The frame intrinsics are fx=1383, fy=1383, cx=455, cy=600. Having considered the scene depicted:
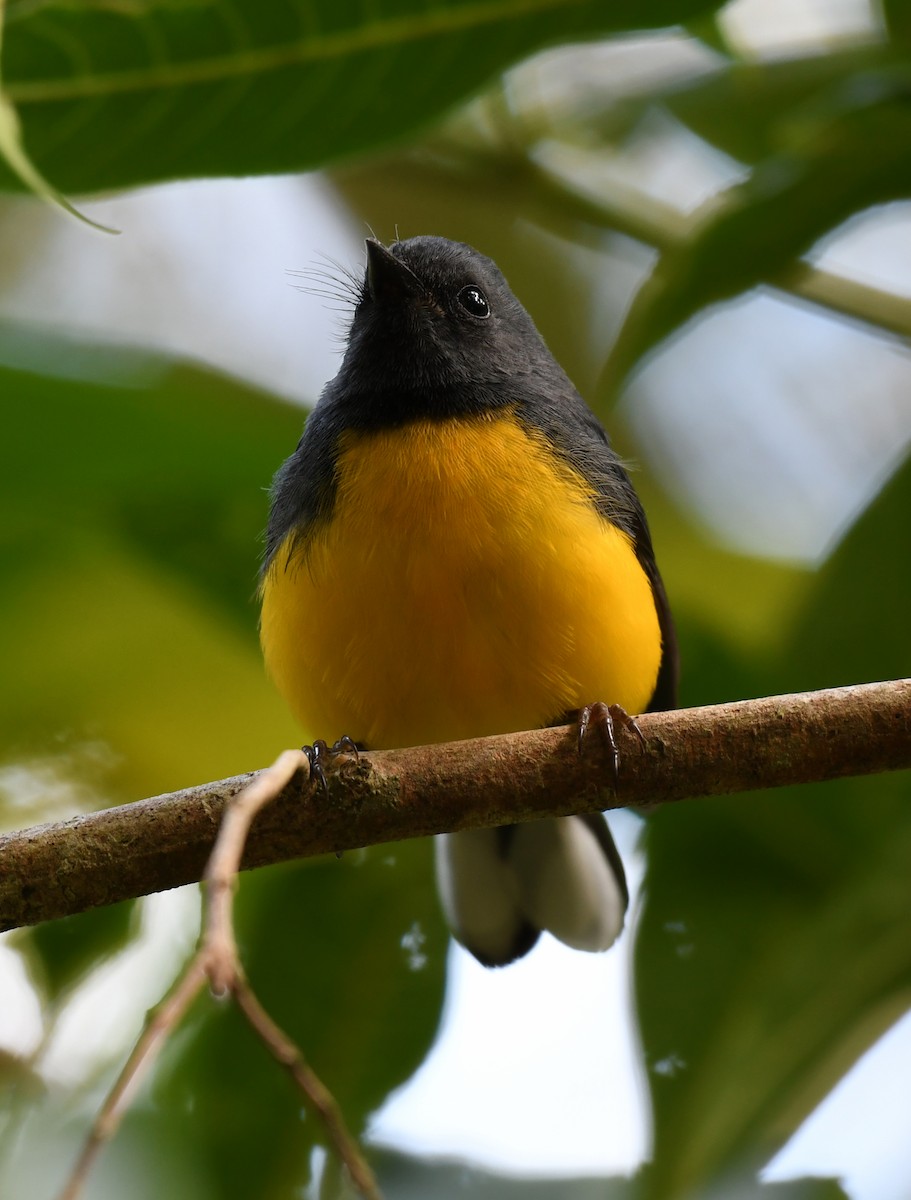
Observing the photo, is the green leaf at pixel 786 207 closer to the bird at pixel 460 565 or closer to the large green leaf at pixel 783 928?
the bird at pixel 460 565

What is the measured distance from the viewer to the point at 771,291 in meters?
3.58

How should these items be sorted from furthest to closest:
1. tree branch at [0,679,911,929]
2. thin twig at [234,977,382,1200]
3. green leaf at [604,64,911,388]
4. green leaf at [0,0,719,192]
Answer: green leaf at [604,64,911,388] → green leaf at [0,0,719,192] → tree branch at [0,679,911,929] → thin twig at [234,977,382,1200]

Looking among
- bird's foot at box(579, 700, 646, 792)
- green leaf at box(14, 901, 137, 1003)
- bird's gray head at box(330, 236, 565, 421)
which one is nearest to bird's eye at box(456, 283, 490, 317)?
bird's gray head at box(330, 236, 565, 421)

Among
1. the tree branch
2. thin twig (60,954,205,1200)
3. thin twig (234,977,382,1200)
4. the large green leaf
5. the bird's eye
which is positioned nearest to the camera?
thin twig (60,954,205,1200)

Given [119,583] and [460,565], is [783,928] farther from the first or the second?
[119,583]

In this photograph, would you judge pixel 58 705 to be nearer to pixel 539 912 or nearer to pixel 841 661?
pixel 539 912

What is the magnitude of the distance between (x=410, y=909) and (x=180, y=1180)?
81cm

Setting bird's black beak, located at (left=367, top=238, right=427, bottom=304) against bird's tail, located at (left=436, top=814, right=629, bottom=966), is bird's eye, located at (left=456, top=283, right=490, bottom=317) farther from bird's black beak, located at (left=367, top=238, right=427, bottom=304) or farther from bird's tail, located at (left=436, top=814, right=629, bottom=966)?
bird's tail, located at (left=436, top=814, right=629, bottom=966)

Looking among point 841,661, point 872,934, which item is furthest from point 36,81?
point 872,934

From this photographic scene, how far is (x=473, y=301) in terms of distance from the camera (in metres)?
3.56

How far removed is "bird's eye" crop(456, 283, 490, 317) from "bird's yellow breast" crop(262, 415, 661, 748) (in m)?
0.53

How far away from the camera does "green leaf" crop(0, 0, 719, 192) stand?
→ 111 inches

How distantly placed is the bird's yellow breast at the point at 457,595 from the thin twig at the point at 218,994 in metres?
1.47

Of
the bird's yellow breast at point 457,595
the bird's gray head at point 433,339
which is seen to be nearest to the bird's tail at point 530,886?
the bird's yellow breast at point 457,595
